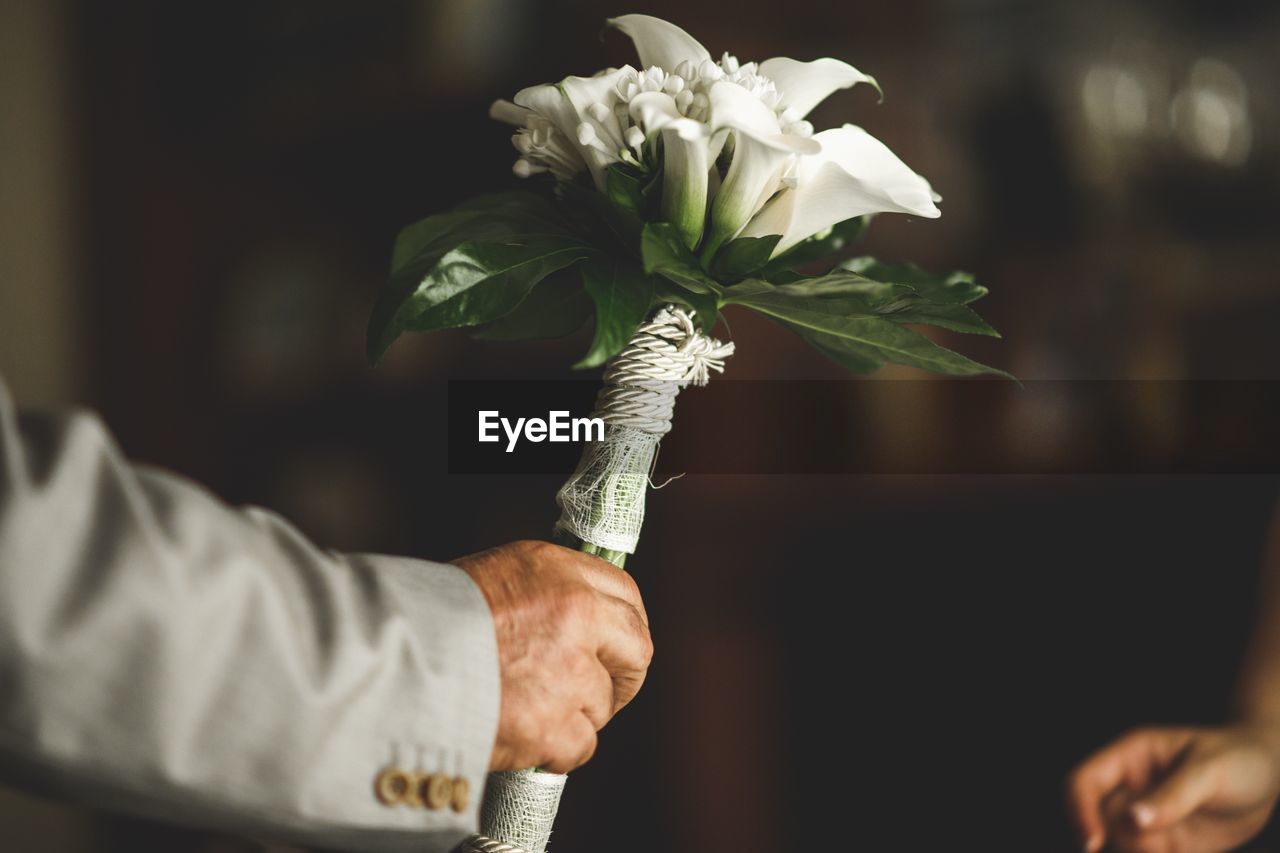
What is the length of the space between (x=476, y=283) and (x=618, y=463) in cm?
13

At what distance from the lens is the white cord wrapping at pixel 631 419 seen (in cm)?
57

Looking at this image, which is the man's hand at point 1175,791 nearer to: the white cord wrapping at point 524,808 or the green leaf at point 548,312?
the white cord wrapping at point 524,808

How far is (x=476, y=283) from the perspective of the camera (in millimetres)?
543

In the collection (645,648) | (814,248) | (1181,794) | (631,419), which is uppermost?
(814,248)

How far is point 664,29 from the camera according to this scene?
1.90 feet

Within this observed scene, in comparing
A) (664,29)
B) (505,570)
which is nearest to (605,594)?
(505,570)

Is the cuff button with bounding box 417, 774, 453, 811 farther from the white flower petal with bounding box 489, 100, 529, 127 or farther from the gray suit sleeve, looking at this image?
the white flower petal with bounding box 489, 100, 529, 127

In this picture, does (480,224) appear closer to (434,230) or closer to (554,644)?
(434,230)

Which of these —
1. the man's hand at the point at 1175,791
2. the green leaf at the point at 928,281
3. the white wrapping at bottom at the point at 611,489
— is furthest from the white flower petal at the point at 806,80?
Answer: the man's hand at the point at 1175,791

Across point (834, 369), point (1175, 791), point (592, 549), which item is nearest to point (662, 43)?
point (592, 549)

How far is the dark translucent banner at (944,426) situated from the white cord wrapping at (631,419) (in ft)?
2.68

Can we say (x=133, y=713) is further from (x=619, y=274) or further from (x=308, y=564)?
(x=619, y=274)

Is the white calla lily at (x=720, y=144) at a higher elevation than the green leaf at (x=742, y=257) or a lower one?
higher

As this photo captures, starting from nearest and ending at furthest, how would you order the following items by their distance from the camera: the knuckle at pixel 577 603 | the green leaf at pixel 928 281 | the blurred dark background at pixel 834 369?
the knuckle at pixel 577 603 < the green leaf at pixel 928 281 < the blurred dark background at pixel 834 369
